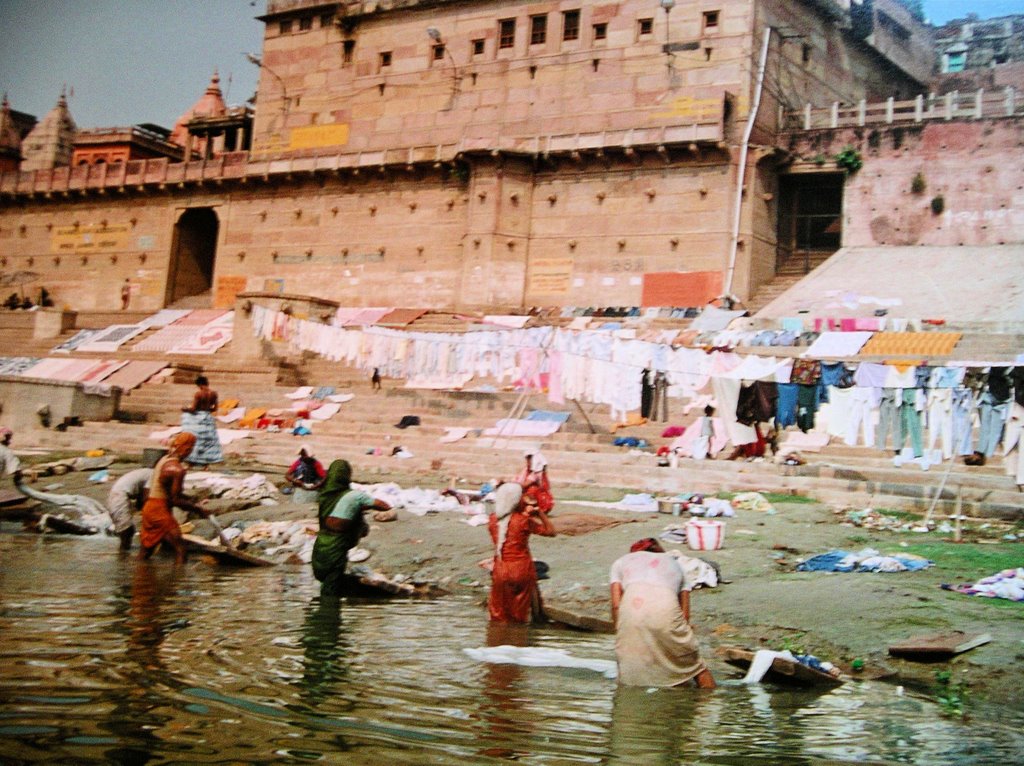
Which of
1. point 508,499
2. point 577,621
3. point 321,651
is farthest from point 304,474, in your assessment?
point 321,651

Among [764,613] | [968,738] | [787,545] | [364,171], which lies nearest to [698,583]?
[764,613]

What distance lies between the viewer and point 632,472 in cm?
1528

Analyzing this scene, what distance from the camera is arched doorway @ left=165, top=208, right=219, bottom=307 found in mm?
34688

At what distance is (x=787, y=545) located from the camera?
10367 mm

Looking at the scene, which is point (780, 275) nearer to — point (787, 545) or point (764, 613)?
point (787, 545)

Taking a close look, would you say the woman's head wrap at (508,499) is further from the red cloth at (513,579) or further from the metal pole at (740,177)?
the metal pole at (740,177)

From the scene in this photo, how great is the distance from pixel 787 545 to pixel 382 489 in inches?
220

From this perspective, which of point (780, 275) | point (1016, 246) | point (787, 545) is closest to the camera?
point (787, 545)

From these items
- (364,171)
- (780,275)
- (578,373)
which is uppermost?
(364,171)

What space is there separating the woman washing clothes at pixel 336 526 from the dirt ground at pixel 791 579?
1370 mm

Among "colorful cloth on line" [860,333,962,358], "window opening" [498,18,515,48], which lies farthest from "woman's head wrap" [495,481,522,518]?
"window opening" [498,18,515,48]

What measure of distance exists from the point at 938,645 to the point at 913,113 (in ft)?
76.0

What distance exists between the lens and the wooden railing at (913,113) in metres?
25.5

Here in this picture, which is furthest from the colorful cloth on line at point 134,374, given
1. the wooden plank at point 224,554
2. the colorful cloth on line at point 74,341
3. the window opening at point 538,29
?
the wooden plank at point 224,554
